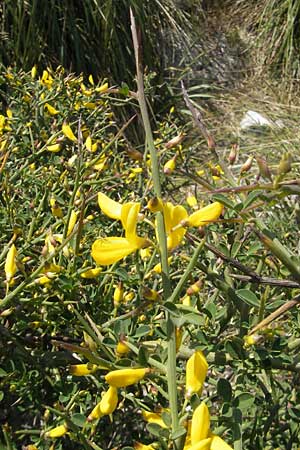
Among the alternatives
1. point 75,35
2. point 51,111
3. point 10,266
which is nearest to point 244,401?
point 10,266

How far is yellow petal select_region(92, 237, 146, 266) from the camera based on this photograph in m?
0.43

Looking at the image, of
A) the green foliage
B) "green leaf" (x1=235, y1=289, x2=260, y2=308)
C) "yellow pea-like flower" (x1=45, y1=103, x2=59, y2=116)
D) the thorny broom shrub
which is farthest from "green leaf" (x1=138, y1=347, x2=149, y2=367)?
the green foliage

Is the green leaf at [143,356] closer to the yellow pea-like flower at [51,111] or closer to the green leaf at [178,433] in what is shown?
the green leaf at [178,433]

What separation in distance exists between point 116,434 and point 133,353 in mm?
516

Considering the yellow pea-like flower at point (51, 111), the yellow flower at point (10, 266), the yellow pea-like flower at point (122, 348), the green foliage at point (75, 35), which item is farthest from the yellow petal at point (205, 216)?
the green foliage at point (75, 35)

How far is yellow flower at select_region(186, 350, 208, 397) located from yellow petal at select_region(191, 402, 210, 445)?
0.03m

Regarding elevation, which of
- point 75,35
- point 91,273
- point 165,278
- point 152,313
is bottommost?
point 75,35

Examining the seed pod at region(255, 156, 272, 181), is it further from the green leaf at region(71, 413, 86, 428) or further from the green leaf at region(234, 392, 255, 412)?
the green leaf at region(71, 413, 86, 428)

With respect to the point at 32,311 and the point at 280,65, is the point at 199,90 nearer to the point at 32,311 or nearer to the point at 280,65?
the point at 280,65

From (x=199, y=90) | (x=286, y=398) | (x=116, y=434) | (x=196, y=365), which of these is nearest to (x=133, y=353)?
(x=196, y=365)

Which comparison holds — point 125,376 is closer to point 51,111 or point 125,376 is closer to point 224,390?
point 224,390

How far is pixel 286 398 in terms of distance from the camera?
745 mm

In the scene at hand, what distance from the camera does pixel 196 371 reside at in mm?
405

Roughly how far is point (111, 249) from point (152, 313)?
337 millimetres
